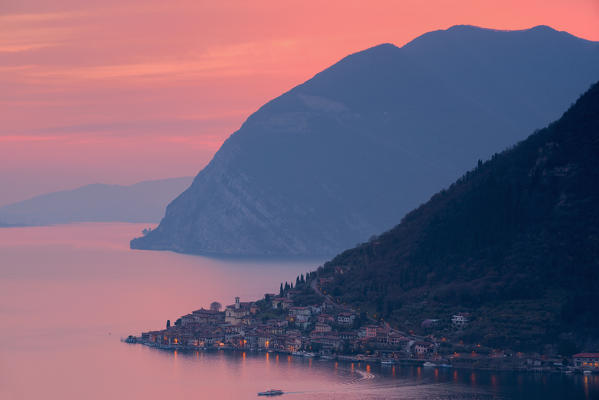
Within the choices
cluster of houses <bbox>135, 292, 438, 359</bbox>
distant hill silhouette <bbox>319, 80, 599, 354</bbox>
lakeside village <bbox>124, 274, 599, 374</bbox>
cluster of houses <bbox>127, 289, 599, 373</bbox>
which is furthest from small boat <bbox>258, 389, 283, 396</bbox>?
distant hill silhouette <bbox>319, 80, 599, 354</bbox>

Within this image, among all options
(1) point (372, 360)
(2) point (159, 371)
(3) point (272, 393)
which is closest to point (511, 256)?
(1) point (372, 360)

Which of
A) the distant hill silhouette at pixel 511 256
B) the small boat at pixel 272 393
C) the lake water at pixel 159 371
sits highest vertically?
the distant hill silhouette at pixel 511 256

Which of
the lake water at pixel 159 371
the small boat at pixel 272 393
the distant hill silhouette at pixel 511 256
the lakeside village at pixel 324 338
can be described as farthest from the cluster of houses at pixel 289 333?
the small boat at pixel 272 393

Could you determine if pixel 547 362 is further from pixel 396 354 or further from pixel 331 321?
pixel 331 321

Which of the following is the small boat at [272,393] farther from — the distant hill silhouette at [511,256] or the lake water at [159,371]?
the distant hill silhouette at [511,256]

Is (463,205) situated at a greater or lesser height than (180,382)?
greater

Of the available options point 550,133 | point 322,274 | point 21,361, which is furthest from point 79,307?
point 550,133
